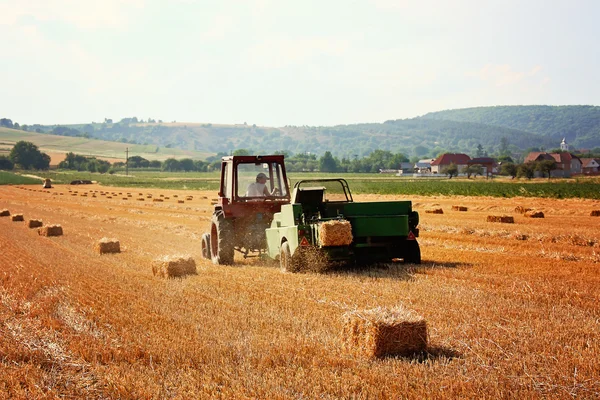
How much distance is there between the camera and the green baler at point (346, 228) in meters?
11.6

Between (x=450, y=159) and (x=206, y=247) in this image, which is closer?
(x=206, y=247)

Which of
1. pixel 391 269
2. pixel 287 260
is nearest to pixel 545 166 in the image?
pixel 391 269

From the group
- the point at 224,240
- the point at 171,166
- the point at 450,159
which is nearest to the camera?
the point at 224,240

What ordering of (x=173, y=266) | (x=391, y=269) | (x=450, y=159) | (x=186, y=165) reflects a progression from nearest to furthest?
(x=173, y=266) < (x=391, y=269) < (x=186, y=165) < (x=450, y=159)

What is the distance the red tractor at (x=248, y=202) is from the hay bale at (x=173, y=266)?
5.18 feet

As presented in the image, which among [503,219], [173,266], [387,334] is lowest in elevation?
[503,219]

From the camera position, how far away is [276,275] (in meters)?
11.7

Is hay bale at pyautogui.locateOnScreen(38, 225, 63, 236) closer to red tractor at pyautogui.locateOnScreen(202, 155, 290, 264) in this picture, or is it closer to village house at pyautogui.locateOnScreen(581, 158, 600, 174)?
red tractor at pyautogui.locateOnScreen(202, 155, 290, 264)

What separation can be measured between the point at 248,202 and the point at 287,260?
2141 mm

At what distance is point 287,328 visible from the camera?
299 inches

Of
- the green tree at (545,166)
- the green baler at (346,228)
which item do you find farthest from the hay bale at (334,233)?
the green tree at (545,166)

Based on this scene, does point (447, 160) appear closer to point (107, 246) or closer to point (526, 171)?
point (526, 171)

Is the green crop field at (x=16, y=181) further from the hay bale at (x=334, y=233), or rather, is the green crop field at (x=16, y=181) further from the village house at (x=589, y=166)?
the village house at (x=589, y=166)

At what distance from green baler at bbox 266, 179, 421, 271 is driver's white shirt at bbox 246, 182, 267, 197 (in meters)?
1.36
